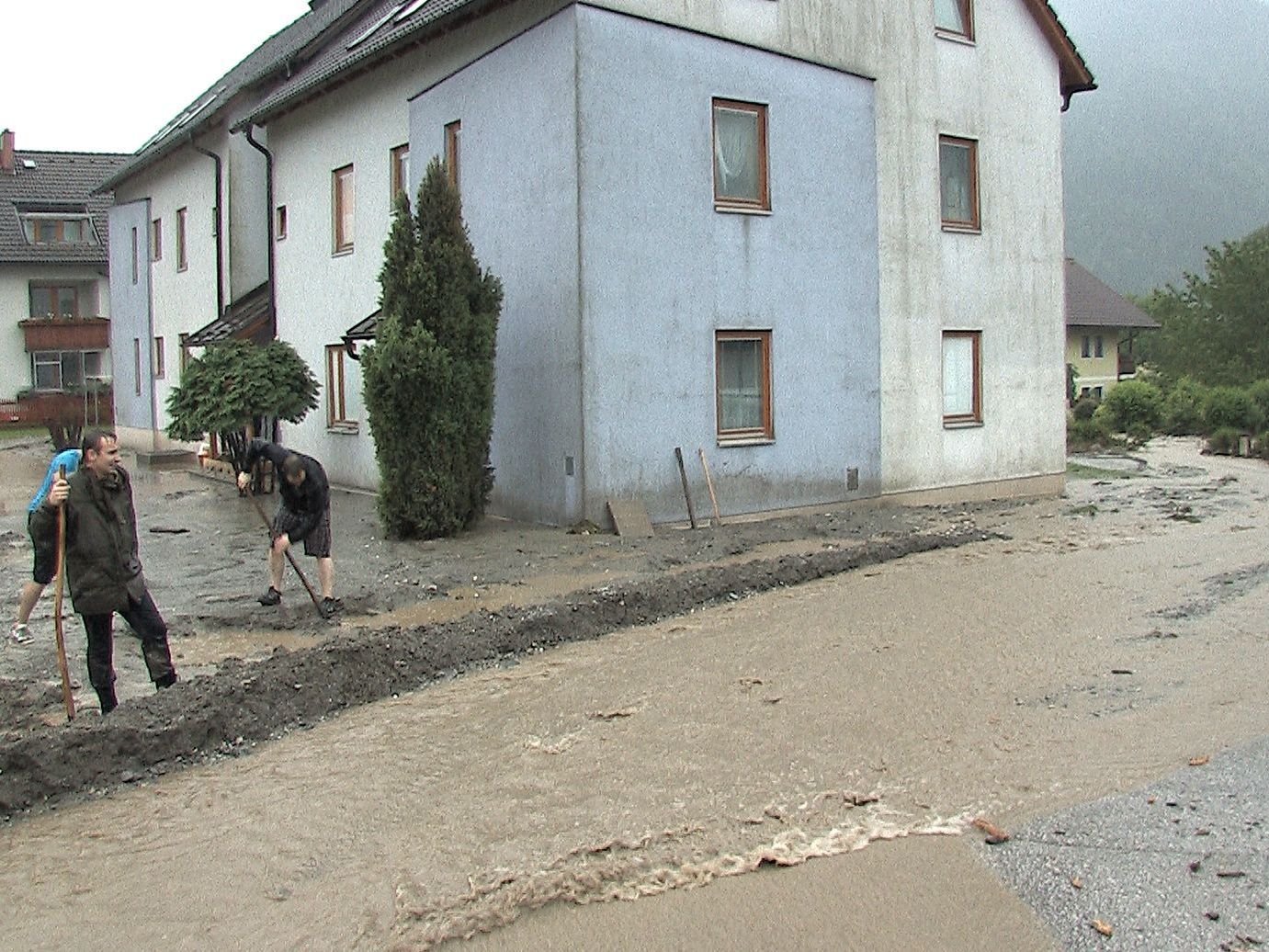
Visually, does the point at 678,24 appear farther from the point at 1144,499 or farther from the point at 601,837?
the point at 601,837

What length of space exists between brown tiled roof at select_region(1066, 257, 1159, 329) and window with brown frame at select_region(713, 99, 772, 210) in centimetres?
4723

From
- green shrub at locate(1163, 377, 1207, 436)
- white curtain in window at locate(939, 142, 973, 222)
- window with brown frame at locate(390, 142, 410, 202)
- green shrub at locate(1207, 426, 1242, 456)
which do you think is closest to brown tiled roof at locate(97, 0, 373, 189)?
window with brown frame at locate(390, 142, 410, 202)

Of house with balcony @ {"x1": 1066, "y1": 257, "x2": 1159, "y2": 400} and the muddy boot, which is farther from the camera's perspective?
house with balcony @ {"x1": 1066, "y1": 257, "x2": 1159, "y2": 400}

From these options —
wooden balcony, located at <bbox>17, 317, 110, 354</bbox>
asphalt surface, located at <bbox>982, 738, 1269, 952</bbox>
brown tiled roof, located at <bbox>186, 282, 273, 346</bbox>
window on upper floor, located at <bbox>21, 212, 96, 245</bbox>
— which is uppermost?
window on upper floor, located at <bbox>21, 212, 96, 245</bbox>

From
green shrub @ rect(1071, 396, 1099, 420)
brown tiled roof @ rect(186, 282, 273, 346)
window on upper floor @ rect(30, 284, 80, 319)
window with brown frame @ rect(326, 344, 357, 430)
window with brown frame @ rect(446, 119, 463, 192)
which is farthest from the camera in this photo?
window on upper floor @ rect(30, 284, 80, 319)

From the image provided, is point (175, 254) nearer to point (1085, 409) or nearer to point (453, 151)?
point (453, 151)

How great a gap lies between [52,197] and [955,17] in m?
41.0

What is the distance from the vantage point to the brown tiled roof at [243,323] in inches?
927

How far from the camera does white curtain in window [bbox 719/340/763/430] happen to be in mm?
15945

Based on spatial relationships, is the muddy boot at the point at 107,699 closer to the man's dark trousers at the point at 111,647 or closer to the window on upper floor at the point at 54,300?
the man's dark trousers at the point at 111,647

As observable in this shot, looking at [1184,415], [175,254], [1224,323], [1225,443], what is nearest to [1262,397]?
[1184,415]

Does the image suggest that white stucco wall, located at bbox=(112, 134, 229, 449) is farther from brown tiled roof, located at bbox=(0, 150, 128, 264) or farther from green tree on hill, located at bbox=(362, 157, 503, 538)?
brown tiled roof, located at bbox=(0, 150, 128, 264)

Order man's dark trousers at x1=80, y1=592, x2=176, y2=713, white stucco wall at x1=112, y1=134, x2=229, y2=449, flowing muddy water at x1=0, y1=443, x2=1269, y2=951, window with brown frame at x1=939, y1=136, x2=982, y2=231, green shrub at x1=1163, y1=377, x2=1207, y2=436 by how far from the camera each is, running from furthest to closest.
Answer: green shrub at x1=1163, y1=377, x2=1207, y2=436, white stucco wall at x1=112, y1=134, x2=229, y2=449, window with brown frame at x1=939, y1=136, x2=982, y2=231, man's dark trousers at x1=80, y1=592, x2=176, y2=713, flowing muddy water at x1=0, y1=443, x2=1269, y2=951

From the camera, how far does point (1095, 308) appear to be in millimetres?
62625
